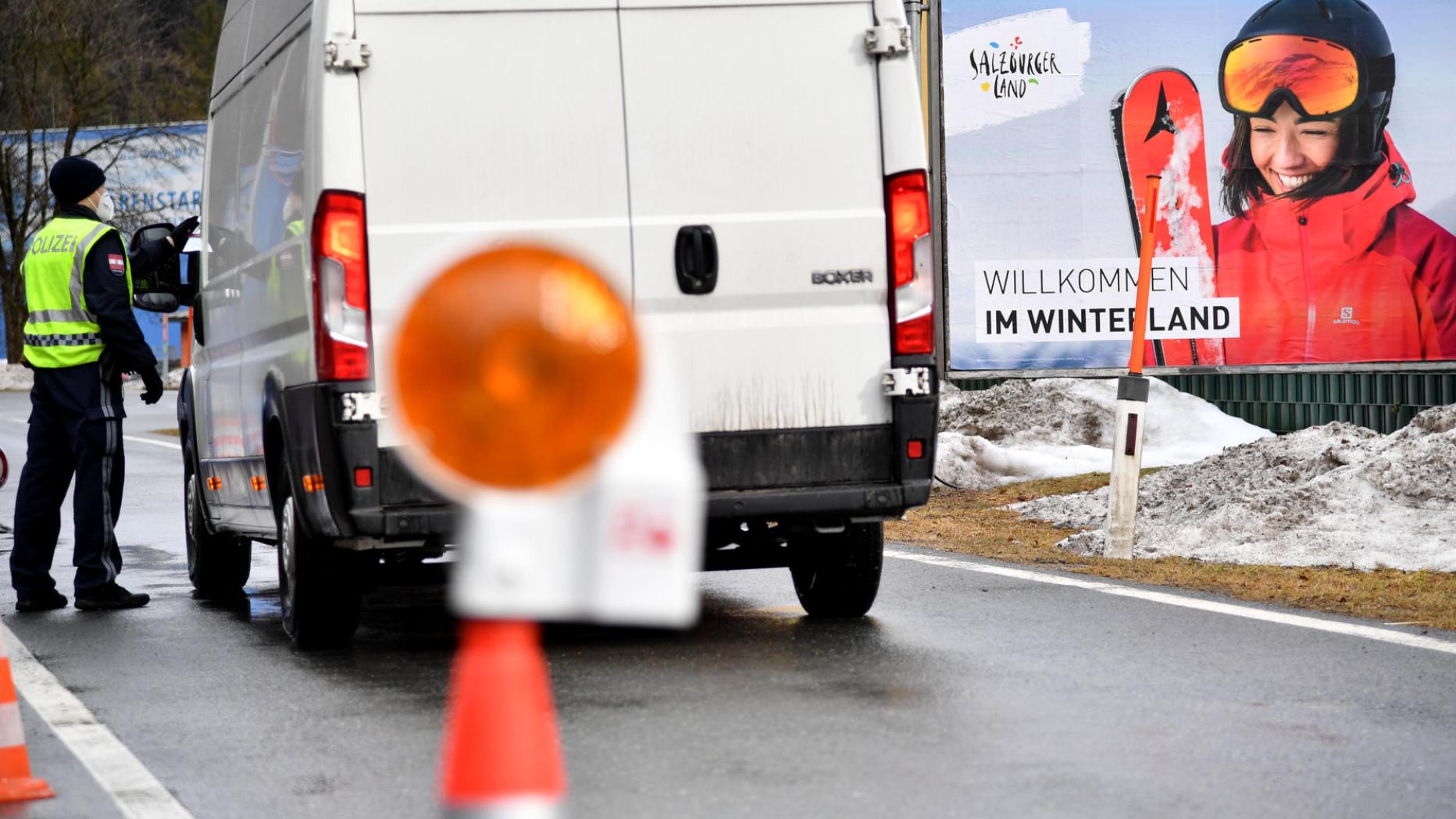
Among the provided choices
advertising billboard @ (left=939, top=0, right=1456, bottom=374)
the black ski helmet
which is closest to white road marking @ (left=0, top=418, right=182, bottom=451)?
advertising billboard @ (left=939, top=0, right=1456, bottom=374)

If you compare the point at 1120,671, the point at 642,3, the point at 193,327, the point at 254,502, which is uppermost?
the point at 642,3

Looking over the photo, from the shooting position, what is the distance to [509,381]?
227 centimetres

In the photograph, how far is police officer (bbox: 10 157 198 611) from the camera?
9945 millimetres

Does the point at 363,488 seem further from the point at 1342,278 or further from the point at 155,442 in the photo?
the point at 155,442

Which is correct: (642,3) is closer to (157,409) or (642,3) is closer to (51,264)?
(51,264)

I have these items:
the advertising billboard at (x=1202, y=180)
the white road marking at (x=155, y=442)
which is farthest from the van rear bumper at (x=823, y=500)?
the white road marking at (x=155, y=442)

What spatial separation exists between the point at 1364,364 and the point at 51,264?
35.2 feet

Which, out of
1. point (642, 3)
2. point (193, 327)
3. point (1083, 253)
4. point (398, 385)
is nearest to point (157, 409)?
point (1083, 253)

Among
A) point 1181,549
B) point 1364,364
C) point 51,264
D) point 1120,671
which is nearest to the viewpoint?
point 1120,671

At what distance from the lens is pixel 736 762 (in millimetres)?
5777

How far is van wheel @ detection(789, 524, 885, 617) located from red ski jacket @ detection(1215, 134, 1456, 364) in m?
8.82

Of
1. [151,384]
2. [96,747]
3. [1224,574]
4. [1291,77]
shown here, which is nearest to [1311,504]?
[1224,574]

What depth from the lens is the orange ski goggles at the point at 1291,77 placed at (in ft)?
56.3

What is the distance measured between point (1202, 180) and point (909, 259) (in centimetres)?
984
